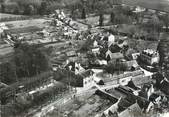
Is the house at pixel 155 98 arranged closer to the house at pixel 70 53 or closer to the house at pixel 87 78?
the house at pixel 87 78

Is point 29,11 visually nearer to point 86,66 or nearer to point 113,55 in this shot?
point 113,55

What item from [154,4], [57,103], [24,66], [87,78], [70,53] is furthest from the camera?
[154,4]

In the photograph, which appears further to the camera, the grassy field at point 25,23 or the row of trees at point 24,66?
the grassy field at point 25,23

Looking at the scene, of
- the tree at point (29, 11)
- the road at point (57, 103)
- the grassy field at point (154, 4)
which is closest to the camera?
the road at point (57, 103)

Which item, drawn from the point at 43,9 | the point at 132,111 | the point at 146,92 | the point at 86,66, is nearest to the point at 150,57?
the point at 86,66

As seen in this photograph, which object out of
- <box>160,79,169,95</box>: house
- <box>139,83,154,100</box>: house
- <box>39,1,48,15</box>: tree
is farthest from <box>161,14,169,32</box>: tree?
<box>139,83,154,100</box>: house

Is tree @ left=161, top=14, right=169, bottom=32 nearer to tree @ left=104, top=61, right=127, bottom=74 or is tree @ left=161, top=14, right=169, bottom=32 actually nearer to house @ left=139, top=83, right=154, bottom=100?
tree @ left=104, top=61, right=127, bottom=74

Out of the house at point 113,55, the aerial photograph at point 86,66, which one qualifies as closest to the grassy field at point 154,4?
the aerial photograph at point 86,66

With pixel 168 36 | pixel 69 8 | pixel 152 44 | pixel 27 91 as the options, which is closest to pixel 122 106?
pixel 27 91

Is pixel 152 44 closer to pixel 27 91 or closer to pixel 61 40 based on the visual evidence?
pixel 61 40
